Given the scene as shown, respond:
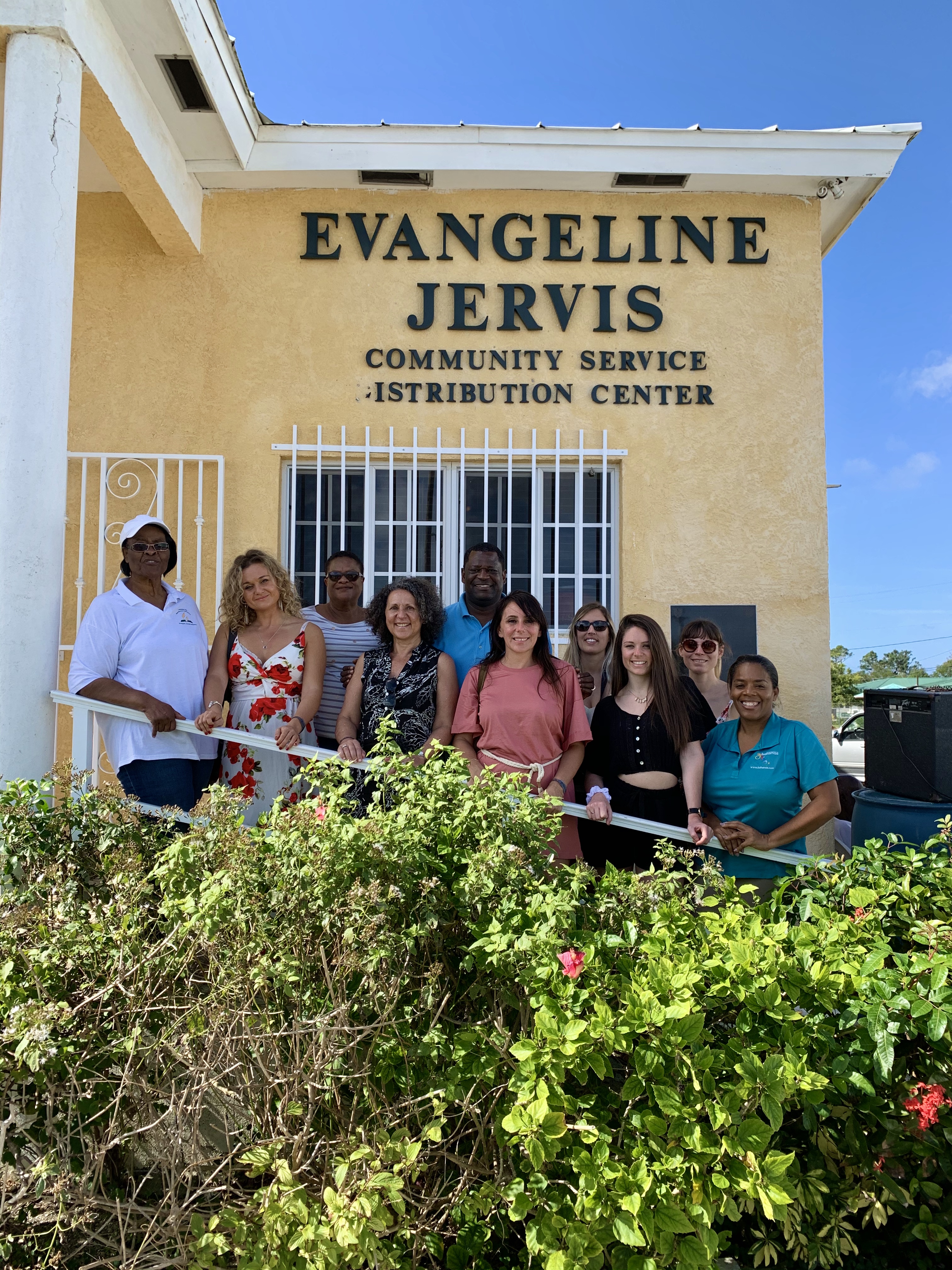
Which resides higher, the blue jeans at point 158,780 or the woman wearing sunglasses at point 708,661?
the woman wearing sunglasses at point 708,661

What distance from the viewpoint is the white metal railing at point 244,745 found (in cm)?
305

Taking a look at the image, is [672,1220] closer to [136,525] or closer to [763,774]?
[763,774]

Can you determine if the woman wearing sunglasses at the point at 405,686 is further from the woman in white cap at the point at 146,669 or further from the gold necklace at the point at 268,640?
the woman in white cap at the point at 146,669

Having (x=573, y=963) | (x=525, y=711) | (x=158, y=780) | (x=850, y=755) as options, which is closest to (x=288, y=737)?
(x=158, y=780)

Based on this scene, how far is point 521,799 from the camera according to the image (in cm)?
231

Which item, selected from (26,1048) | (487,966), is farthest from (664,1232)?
(26,1048)

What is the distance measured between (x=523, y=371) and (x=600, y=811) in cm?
316

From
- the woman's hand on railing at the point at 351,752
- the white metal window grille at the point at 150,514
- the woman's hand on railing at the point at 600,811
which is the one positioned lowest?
the woman's hand on railing at the point at 600,811

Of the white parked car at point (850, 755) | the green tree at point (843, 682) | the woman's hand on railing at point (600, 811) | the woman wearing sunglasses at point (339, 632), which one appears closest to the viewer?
the woman's hand on railing at point (600, 811)

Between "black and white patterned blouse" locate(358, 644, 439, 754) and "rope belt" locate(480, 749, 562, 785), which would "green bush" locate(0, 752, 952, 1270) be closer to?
"rope belt" locate(480, 749, 562, 785)

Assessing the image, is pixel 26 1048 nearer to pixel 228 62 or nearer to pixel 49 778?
pixel 49 778

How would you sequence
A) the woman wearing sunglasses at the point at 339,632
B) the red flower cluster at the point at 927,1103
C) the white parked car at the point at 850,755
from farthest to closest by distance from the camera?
the white parked car at the point at 850,755 → the woman wearing sunglasses at the point at 339,632 → the red flower cluster at the point at 927,1103

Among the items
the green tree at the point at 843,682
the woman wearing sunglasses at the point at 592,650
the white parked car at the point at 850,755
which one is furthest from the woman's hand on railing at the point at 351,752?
the green tree at the point at 843,682

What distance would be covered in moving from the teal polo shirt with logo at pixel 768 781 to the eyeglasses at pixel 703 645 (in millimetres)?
482
